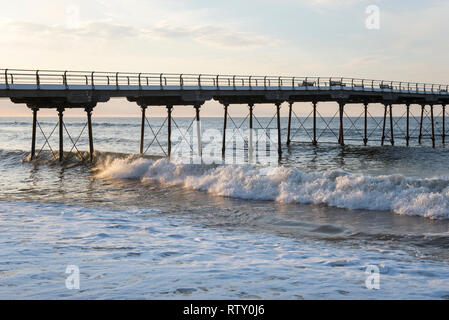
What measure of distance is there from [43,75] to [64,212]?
14761 mm

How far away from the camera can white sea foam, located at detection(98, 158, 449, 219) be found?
51.3 ft

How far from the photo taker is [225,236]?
1146 cm

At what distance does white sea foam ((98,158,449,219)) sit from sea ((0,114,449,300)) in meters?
0.05

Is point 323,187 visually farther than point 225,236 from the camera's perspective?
Yes

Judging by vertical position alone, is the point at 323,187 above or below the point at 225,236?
above

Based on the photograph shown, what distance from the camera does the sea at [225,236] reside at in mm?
7336

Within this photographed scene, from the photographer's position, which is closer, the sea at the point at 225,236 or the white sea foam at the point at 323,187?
the sea at the point at 225,236

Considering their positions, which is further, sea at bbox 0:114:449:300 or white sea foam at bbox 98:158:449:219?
white sea foam at bbox 98:158:449:219

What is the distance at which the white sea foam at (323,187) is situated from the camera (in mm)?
15637

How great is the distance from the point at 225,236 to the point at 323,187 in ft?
26.6

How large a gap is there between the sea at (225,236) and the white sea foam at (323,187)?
0.05m

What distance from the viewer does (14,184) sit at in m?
22.9

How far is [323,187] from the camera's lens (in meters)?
18.5

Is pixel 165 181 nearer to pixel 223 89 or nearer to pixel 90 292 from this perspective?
pixel 223 89
